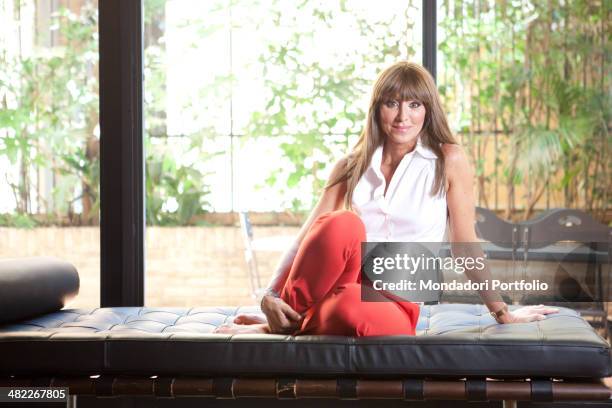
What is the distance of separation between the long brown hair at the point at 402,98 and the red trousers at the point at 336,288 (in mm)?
424

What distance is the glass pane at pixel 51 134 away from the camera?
12.9 feet

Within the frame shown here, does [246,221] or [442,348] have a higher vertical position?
[246,221]

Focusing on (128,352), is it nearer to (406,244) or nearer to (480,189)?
(406,244)

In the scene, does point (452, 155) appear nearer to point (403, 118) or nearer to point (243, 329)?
point (403, 118)

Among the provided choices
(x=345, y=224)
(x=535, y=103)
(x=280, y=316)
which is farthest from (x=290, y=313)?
(x=535, y=103)

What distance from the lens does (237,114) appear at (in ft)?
12.9

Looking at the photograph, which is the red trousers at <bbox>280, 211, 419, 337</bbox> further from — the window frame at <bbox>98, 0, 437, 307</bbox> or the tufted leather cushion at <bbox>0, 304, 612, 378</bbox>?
the window frame at <bbox>98, 0, 437, 307</bbox>

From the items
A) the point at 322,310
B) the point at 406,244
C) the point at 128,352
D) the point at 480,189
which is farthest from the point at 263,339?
the point at 480,189

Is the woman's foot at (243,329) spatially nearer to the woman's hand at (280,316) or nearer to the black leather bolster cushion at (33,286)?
the woman's hand at (280,316)

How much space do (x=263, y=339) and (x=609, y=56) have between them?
2239 millimetres

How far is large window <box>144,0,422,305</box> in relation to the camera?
3.90 meters

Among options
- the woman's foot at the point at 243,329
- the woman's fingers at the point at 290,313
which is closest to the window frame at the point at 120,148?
the woman's foot at the point at 243,329

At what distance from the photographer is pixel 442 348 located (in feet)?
8.13

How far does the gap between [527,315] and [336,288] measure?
72 centimetres
